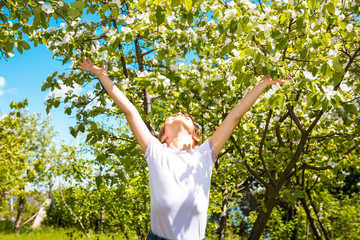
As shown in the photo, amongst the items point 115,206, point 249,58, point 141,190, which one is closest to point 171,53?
point 249,58

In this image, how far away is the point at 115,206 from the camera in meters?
7.20

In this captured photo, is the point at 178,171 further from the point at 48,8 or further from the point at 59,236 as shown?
the point at 59,236

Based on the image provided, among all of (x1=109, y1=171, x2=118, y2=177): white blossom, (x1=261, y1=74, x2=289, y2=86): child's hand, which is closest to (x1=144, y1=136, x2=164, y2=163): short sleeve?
(x1=261, y1=74, x2=289, y2=86): child's hand

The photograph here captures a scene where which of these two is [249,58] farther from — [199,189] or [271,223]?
[271,223]

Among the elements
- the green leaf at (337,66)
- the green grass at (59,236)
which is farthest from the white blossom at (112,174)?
the green grass at (59,236)

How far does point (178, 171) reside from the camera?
6.53ft

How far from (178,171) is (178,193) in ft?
0.45

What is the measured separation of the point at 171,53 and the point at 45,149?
18.3m

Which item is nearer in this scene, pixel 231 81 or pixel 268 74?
pixel 268 74

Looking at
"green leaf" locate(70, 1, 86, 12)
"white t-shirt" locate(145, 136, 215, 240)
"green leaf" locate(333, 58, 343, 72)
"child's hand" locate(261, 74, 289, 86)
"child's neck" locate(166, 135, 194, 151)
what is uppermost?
"green leaf" locate(70, 1, 86, 12)

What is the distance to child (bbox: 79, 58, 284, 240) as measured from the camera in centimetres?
188

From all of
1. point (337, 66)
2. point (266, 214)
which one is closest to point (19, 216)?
point (266, 214)

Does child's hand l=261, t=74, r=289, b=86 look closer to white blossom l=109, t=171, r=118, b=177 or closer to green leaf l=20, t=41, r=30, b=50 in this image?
green leaf l=20, t=41, r=30, b=50

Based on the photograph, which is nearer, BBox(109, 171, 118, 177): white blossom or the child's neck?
the child's neck
